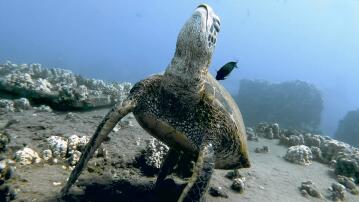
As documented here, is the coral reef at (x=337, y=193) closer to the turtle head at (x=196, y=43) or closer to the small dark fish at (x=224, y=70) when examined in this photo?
the small dark fish at (x=224, y=70)

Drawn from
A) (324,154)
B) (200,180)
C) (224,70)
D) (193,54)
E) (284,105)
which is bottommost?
(284,105)

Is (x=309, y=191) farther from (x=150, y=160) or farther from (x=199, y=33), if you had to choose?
(x=199, y=33)

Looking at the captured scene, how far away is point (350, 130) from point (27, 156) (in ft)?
81.9

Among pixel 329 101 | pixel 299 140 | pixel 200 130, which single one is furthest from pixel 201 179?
pixel 329 101

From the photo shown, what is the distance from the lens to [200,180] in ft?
10.3

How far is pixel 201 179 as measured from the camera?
3.13 m

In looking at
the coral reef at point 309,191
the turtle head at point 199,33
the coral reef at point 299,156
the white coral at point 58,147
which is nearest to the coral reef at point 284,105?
the coral reef at point 299,156

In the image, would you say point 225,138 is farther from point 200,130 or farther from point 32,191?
point 32,191

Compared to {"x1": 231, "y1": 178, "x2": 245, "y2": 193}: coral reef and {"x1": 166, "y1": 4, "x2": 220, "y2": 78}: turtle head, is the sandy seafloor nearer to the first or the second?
{"x1": 231, "y1": 178, "x2": 245, "y2": 193}: coral reef

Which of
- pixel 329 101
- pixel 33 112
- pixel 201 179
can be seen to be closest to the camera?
pixel 201 179

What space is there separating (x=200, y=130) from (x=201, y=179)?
61 cm

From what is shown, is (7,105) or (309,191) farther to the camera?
(7,105)

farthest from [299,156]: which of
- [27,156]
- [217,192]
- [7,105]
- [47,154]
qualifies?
[7,105]

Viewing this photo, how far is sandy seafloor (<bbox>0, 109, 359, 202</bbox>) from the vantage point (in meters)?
3.58
